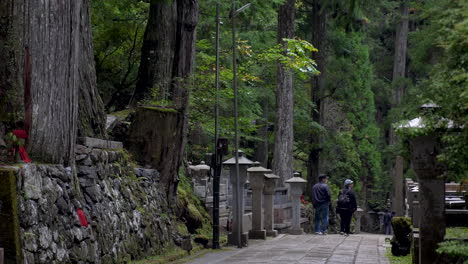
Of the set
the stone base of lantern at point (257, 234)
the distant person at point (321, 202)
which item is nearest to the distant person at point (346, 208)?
the distant person at point (321, 202)

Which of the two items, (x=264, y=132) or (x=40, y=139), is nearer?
(x=40, y=139)

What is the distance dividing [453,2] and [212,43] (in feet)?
63.2

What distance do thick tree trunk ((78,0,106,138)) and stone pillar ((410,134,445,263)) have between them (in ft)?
21.3

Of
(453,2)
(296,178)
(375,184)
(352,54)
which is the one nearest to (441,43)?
(453,2)

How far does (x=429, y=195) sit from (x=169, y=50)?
34.0 feet

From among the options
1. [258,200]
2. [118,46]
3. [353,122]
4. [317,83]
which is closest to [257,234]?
[258,200]

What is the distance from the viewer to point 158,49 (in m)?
20.3

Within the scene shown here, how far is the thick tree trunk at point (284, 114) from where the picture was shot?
29906 mm

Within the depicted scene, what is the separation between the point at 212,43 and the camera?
2877 cm

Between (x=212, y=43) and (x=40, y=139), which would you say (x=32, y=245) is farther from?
(x=212, y=43)

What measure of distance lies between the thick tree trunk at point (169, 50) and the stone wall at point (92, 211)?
272cm

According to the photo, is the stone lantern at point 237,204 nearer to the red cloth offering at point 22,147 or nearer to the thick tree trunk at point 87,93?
the thick tree trunk at point 87,93

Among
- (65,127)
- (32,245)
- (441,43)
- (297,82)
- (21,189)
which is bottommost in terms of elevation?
(32,245)

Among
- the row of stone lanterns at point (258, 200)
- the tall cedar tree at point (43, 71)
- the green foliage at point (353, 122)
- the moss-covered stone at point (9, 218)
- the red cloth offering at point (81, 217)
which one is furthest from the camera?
the green foliage at point (353, 122)
